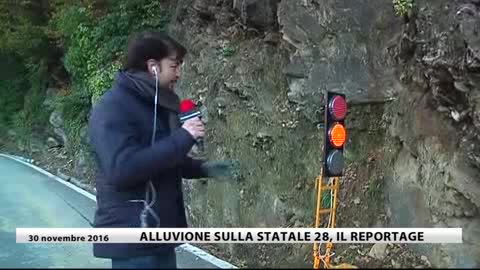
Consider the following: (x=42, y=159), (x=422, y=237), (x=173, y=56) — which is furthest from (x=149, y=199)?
(x=42, y=159)

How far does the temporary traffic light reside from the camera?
6348 mm

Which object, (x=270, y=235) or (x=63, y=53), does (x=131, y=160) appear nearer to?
(x=270, y=235)

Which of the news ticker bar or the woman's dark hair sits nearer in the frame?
the news ticker bar

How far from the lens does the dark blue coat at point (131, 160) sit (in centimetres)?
308

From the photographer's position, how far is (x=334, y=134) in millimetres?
6410

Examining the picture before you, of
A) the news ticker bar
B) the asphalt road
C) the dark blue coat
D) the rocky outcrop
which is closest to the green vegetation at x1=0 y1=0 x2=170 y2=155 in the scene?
the asphalt road

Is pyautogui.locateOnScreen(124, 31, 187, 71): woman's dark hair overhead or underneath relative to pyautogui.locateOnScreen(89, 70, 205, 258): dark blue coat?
overhead

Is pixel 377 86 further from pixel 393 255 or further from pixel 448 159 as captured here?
pixel 393 255

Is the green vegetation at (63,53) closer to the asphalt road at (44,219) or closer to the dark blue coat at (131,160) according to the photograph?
the asphalt road at (44,219)

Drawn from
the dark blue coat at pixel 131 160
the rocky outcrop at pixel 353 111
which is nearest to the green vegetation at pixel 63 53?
the rocky outcrop at pixel 353 111

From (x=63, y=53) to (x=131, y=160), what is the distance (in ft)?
78.5

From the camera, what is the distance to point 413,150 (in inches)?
318

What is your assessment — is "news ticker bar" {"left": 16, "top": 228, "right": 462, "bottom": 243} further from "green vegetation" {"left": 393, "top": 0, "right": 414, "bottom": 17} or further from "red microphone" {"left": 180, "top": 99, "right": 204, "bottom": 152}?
"green vegetation" {"left": 393, "top": 0, "right": 414, "bottom": 17}

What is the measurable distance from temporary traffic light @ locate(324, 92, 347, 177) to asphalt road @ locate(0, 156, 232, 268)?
4.69 feet
